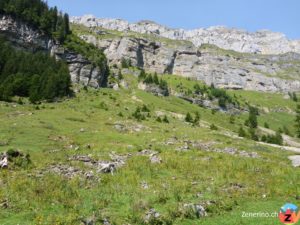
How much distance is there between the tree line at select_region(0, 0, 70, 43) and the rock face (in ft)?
8.47

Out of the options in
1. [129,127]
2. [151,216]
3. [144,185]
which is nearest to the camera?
[151,216]

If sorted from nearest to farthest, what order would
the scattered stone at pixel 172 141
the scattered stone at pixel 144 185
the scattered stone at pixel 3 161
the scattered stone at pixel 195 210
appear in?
the scattered stone at pixel 195 210
the scattered stone at pixel 144 185
the scattered stone at pixel 3 161
the scattered stone at pixel 172 141

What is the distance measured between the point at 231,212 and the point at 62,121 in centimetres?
4454

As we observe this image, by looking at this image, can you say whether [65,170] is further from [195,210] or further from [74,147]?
[195,210]

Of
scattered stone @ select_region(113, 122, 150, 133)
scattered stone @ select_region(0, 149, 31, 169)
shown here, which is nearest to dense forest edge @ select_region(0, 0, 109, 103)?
scattered stone @ select_region(113, 122, 150, 133)

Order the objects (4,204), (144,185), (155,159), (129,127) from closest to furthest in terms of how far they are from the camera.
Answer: (4,204), (144,185), (155,159), (129,127)

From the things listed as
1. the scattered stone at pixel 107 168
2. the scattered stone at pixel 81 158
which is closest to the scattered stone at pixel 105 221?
the scattered stone at pixel 107 168

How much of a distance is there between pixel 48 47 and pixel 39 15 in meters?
15.5

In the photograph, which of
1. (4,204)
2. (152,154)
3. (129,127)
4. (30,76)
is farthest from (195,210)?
(30,76)

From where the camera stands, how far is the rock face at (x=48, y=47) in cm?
12200

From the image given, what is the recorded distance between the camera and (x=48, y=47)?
131875 mm

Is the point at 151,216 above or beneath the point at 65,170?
above

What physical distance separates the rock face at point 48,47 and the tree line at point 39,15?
2.58 metres

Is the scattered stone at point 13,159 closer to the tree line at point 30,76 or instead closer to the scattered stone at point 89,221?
the scattered stone at point 89,221
